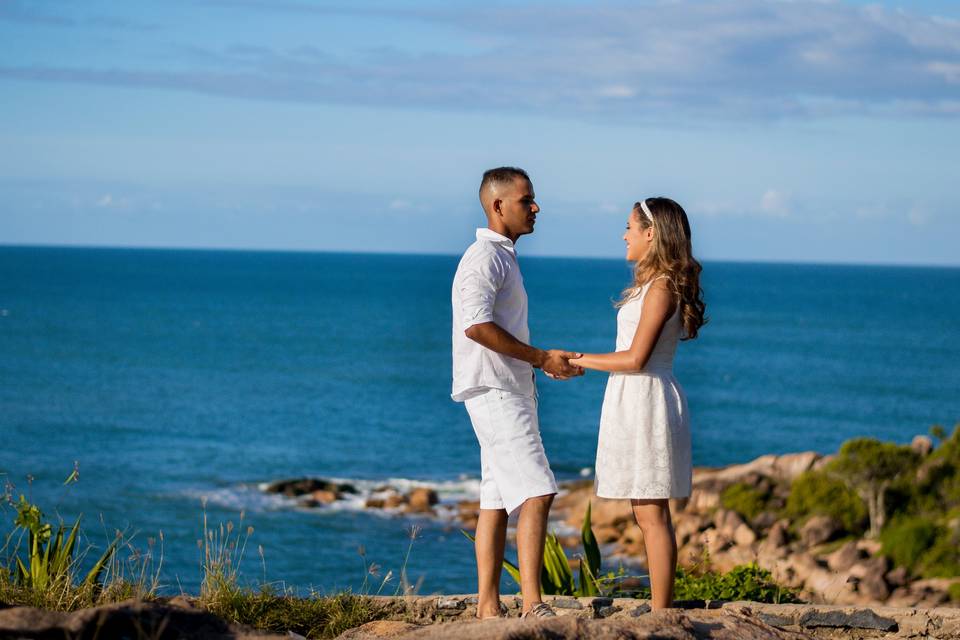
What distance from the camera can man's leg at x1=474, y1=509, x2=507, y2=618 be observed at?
568 cm

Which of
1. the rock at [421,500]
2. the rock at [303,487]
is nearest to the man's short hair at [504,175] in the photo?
the rock at [421,500]

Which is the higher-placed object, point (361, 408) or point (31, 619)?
point (31, 619)

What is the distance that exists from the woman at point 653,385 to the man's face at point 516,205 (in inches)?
19.7

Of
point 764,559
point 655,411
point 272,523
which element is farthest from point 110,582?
point 272,523

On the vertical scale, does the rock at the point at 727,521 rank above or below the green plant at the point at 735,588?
below

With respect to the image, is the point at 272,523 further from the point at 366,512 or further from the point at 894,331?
the point at 894,331

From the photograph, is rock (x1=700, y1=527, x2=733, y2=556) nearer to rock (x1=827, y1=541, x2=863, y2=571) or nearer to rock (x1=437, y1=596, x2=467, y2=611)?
rock (x1=437, y1=596, x2=467, y2=611)

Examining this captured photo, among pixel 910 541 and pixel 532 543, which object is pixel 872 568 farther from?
pixel 532 543

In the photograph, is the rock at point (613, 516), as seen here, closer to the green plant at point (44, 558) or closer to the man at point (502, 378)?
the man at point (502, 378)

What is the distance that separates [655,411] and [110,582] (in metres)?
2.75

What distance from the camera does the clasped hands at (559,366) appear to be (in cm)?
576

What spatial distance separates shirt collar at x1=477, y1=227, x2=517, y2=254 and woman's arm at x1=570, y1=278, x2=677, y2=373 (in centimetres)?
68

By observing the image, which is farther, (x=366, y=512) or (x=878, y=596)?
(x=366, y=512)

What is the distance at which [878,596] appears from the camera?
20.5 m
